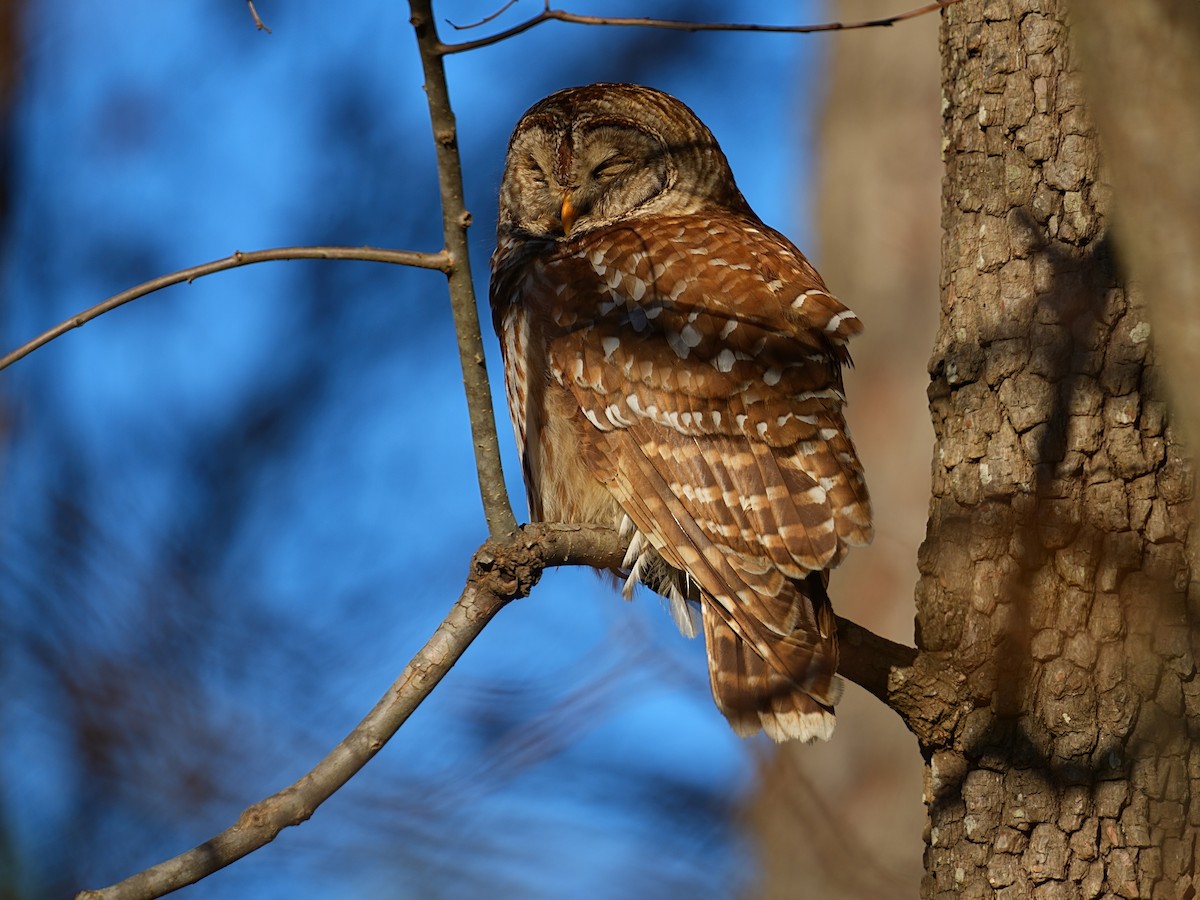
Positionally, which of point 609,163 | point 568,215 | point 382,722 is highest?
point 609,163

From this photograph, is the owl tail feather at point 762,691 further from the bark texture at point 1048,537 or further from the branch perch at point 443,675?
the bark texture at point 1048,537

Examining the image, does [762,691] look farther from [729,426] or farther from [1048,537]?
[1048,537]

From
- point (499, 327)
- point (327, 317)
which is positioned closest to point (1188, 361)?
point (499, 327)

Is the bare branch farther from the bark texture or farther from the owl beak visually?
the owl beak

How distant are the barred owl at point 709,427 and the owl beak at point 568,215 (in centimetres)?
16

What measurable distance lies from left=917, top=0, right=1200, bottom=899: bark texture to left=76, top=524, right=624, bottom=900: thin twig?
0.94m

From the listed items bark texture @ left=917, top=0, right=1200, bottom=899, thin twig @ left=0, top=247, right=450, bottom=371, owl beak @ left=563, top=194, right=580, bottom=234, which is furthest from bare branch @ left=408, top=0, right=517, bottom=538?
owl beak @ left=563, top=194, right=580, bottom=234

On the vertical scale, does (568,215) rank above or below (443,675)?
above

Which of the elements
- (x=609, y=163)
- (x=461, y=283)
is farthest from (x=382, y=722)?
(x=609, y=163)

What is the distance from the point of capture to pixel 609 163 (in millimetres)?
4660

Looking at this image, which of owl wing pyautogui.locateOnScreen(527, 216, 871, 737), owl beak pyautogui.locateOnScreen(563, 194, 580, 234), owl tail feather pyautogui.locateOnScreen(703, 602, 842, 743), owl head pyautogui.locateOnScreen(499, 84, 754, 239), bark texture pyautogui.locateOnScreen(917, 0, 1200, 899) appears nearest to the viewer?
bark texture pyautogui.locateOnScreen(917, 0, 1200, 899)

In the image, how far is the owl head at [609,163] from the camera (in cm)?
463

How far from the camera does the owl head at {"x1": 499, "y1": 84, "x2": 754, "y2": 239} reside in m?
4.63

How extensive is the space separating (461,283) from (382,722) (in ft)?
2.67
